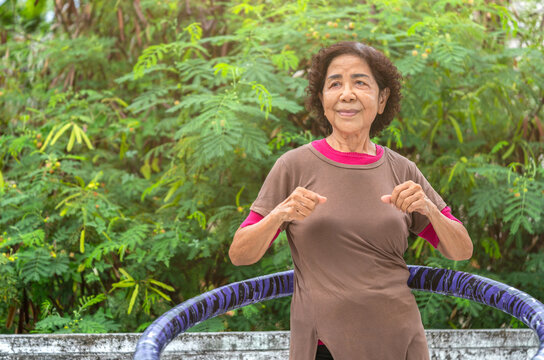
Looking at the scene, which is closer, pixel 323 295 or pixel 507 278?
pixel 323 295

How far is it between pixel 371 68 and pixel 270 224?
1.59ft

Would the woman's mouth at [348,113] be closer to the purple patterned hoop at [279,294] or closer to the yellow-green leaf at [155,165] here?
the purple patterned hoop at [279,294]

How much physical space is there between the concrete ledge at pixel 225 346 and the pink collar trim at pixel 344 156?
0.91 m

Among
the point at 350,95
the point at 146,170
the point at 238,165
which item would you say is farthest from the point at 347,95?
the point at 146,170

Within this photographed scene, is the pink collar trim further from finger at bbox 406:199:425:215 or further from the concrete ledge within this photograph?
the concrete ledge

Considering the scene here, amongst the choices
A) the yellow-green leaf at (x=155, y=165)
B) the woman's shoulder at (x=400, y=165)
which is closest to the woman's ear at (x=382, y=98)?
the woman's shoulder at (x=400, y=165)

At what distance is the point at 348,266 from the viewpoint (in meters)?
1.27

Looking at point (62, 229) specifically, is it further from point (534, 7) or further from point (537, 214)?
point (534, 7)

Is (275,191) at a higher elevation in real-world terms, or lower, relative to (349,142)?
lower

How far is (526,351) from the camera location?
6.82ft

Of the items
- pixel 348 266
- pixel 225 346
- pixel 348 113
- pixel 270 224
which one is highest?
pixel 348 113

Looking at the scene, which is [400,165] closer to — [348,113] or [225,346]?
[348,113]

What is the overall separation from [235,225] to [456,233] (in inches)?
52.0

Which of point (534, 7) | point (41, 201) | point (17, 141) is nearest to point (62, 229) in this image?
point (41, 201)
